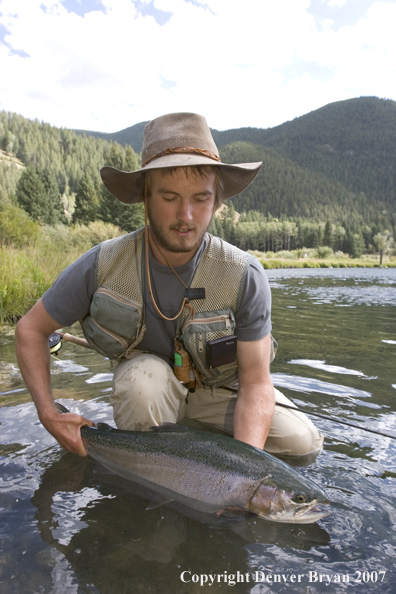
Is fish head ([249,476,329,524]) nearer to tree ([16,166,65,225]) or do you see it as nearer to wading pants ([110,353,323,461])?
wading pants ([110,353,323,461])

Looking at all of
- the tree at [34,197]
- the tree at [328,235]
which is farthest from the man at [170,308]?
the tree at [328,235]

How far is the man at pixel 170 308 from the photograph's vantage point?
2930 mm

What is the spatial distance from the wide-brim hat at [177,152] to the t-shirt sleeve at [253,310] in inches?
27.6

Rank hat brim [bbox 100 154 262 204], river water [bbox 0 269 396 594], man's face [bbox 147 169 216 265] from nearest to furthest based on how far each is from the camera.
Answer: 1. river water [bbox 0 269 396 594]
2. hat brim [bbox 100 154 262 204]
3. man's face [bbox 147 169 216 265]

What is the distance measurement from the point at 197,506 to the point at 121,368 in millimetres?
1199

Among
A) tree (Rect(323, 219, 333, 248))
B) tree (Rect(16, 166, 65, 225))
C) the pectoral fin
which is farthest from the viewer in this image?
tree (Rect(323, 219, 333, 248))

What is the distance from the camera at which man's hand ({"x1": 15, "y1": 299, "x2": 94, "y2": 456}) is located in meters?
2.83

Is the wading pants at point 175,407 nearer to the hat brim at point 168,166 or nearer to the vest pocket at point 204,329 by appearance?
the vest pocket at point 204,329

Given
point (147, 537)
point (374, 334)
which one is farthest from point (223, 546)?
point (374, 334)

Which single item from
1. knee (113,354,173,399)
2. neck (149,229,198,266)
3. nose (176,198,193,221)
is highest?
nose (176,198,193,221)

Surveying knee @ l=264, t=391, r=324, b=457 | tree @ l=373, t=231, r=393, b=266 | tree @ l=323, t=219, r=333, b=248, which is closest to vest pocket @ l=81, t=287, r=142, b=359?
knee @ l=264, t=391, r=324, b=457

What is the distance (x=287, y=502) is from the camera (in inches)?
83.7

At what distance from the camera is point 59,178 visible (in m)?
123

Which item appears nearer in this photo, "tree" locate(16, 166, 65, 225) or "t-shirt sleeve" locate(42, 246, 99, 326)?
"t-shirt sleeve" locate(42, 246, 99, 326)
